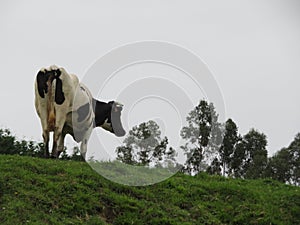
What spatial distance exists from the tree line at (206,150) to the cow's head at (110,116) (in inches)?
61.8

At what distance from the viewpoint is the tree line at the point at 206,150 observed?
2112 cm

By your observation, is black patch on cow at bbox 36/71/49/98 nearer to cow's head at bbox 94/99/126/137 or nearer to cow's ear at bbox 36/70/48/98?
cow's ear at bbox 36/70/48/98

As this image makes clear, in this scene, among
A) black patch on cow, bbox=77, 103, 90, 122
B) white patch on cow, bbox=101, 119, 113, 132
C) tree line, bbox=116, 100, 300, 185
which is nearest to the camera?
black patch on cow, bbox=77, 103, 90, 122

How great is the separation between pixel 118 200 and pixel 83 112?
16.7ft

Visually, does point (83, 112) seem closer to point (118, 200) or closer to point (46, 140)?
point (46, 140)

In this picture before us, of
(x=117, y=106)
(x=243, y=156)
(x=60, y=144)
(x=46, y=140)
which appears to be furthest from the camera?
(x=243, y=156)

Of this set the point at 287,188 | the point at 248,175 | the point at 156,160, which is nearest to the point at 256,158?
the point at 248,175

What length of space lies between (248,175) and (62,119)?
24.8m

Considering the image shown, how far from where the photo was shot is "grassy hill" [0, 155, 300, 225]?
1209 centimetres

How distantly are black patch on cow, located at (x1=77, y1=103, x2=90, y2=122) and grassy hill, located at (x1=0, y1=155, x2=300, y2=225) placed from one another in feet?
6.55

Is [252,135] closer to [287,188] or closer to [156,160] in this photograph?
[156,160]

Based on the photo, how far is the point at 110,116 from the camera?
20125mm

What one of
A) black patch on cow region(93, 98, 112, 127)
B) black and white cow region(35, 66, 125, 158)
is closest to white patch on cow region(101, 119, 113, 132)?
black patch on cow region(93, 98, 112, 127)

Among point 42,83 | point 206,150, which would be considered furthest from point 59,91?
point 206,150
